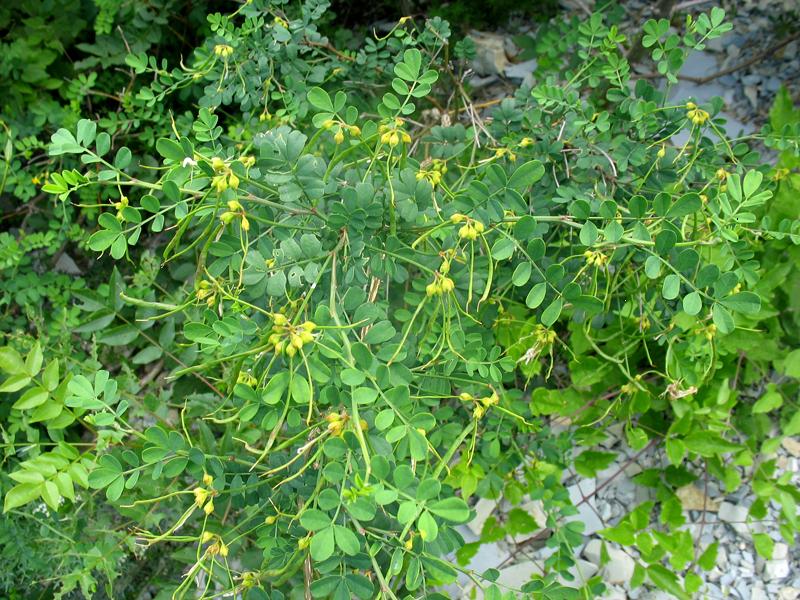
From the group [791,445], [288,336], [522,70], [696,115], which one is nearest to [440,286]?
[288,336]

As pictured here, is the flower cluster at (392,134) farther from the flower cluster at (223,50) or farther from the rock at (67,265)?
the rock at (67,265)

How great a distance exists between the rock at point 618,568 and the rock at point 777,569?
268 mm

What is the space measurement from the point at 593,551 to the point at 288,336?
3.63 ft

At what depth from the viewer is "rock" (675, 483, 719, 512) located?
1779mm

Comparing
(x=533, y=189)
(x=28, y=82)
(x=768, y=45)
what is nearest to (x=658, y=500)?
(x=533, y=189)

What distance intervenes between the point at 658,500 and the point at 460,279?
3.07 feet

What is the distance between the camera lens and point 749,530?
67.6 inches

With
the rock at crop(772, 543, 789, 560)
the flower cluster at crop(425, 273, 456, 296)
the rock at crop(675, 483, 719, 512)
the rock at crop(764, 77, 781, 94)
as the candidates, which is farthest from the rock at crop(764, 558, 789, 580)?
the rock at crop(764, 77, 781, 94)

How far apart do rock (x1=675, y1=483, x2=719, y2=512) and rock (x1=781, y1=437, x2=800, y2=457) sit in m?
0.21

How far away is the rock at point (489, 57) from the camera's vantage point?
90.8 inches

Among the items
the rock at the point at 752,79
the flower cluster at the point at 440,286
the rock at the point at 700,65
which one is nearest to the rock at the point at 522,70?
the rock at the point at 700,65

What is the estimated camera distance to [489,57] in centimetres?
231

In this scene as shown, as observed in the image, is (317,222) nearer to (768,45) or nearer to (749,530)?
(749,530)

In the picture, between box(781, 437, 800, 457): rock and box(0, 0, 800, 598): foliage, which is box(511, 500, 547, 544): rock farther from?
box(781, 437, 800, 457): rock
